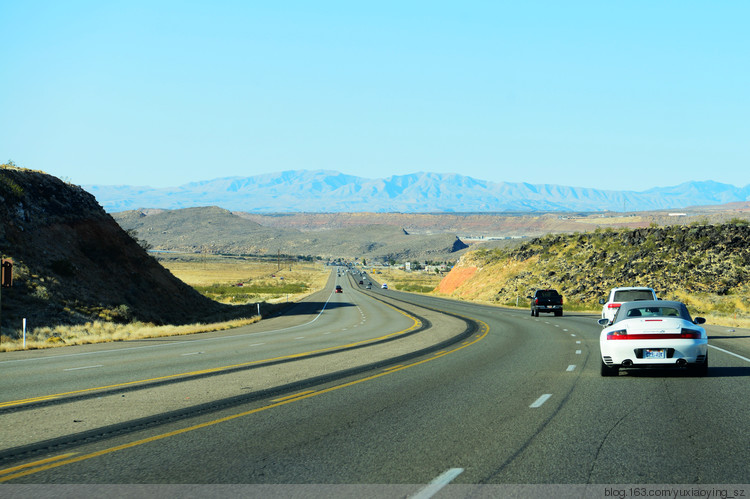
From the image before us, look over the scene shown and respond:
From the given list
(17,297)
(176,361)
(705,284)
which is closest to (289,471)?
(176,361)

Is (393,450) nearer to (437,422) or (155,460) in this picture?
(437,422)

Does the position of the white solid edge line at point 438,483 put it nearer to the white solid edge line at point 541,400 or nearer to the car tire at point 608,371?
the white solid edge line at point 541,400

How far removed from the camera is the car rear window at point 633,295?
2610 centimetres

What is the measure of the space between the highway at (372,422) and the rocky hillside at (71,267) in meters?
21.1

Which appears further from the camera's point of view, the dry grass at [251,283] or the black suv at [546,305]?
the dry grass at [251,283]

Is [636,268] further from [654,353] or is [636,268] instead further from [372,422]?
[372,422]

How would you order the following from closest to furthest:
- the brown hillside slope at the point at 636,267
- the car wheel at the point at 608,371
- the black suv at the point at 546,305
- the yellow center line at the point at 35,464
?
1. the yellow center line at the point at 35,464
2. the car wheel at the point at 608,371
3. the black suv at the point at 546,305
4. the brown hillside slope at the point at 636,267

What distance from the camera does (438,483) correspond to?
7016 millimetres

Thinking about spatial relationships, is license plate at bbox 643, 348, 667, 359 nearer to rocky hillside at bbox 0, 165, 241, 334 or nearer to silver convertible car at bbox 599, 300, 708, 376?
silver convertible car at bbox 599, 300, 708, 376

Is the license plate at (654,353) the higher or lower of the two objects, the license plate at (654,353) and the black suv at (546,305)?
the higher

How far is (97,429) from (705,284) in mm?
58969

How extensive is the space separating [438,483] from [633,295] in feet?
70.4

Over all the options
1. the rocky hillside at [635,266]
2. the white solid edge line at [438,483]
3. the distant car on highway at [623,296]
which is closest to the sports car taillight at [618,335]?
the white solid edge line at [438,483]

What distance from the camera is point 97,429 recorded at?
9.77 m
